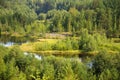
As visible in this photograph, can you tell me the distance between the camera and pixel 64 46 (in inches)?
3452

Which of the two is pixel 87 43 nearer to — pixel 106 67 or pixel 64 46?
pixel 64 46

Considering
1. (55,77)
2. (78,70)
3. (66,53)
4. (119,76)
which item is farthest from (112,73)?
(66,53)

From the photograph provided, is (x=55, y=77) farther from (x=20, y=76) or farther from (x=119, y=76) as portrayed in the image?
(x=119, y=76)

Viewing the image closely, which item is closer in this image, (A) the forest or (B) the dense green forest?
(B) the dense green forest

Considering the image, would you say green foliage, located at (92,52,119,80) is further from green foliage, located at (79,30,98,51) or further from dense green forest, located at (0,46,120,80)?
green foliage, located at (79,30,98,51)

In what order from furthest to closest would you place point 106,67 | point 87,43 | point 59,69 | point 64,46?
point 64,46 → point 87,43 → point 106,67 → point 59,69

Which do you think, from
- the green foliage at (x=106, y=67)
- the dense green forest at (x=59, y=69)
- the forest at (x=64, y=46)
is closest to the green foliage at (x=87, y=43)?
the forest at (x=64, y=46)

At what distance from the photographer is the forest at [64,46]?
154 feet

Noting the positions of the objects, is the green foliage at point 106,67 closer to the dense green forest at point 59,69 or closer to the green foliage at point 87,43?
the dense green forest at point 59,69

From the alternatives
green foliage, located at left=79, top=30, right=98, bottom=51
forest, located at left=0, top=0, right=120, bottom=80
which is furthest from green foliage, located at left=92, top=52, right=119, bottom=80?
green foliage, located at left=79, top=30, right=98, bottom=51

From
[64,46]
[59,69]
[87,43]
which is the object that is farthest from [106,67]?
[64,46]

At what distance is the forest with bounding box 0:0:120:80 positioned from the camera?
4688cm

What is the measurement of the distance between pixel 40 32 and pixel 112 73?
83.8 meters

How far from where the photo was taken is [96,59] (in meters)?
51.4
